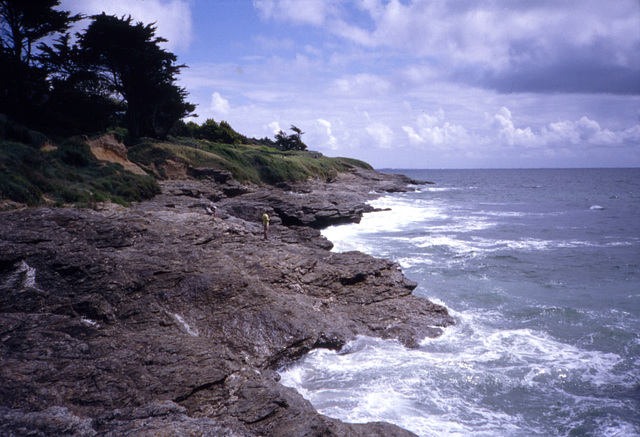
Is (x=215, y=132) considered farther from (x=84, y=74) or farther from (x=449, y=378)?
(x=449, y=378)

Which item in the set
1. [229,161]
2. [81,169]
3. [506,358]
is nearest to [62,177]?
[81,169]

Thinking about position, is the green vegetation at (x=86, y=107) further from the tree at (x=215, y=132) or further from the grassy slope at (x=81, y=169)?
the tree at (x=215, y=132)

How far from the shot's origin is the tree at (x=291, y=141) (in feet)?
239

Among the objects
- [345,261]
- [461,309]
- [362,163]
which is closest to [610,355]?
[461,309]

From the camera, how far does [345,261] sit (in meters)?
13.0

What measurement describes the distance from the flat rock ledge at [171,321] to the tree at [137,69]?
64.8ft

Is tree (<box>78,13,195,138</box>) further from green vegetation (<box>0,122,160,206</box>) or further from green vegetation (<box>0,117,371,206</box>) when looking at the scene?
green vegetation (<box>0,122,160,206</box>)

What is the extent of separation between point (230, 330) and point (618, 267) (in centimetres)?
1797

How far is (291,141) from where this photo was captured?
2874 inches

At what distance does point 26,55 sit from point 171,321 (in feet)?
90.9

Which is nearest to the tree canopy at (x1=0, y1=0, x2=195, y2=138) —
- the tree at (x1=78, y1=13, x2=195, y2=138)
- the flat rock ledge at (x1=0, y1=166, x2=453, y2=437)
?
the tree at (x1=78, y1=13, x2=195, y2=138)

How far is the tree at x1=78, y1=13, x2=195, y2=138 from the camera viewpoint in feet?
92.3

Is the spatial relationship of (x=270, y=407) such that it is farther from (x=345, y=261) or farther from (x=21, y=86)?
(x=21, y=86)

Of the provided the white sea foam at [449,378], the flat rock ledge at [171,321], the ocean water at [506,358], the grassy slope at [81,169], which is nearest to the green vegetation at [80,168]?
the grassy slope at [81,169]
